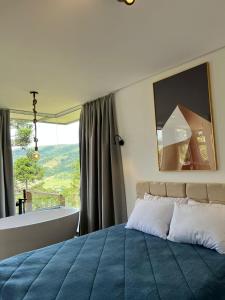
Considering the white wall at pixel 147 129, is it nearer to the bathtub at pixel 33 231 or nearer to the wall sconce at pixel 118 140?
the wall sconce at pixel 118 140

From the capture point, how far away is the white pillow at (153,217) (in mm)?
2428

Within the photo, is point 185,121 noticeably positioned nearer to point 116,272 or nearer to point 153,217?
point 153,217

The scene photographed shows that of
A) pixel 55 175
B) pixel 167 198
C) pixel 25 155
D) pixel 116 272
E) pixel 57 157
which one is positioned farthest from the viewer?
pixel 55 175

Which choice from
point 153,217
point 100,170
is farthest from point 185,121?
point 100,170

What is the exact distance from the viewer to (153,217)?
2537 mm

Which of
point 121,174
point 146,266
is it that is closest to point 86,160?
point 121,174

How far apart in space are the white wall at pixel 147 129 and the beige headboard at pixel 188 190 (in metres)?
0.09

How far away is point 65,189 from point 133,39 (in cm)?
380

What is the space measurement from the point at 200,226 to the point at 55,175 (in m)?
3.99

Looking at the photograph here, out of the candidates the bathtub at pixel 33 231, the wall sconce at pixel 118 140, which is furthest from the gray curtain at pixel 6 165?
the wall sconce at pixel 118 140

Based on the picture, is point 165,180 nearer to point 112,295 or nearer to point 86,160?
point 86,160

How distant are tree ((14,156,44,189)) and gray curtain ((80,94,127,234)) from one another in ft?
5.29

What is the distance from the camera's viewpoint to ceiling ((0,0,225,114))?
171 cm

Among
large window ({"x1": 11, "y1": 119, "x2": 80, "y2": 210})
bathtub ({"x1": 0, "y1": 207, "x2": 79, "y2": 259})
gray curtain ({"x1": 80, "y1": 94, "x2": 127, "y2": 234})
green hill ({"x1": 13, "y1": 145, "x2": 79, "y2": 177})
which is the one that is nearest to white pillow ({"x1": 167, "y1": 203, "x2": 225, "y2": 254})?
gray curtain ({"x1": 80, "y1": 94, "x2": 127, "y2": 234})
